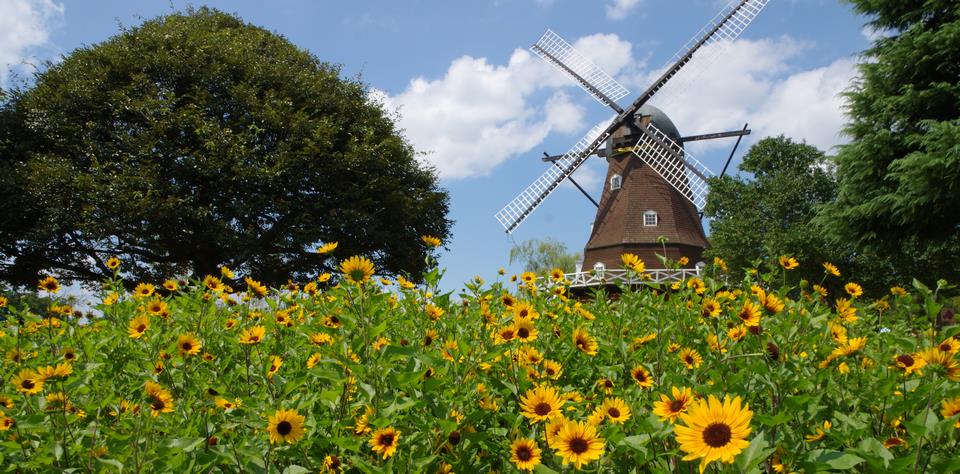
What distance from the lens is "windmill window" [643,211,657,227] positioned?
28641 millimetres

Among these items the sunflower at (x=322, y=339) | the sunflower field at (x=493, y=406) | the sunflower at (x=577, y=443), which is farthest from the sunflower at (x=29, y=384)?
the sunflower at (x=577, y=443)

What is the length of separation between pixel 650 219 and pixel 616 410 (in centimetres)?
2775

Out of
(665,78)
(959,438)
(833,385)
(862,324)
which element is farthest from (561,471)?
(665,78)

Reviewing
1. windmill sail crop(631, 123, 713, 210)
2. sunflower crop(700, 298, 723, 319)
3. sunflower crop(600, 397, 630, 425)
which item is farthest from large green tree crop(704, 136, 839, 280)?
sunflower crop(600, 397, 630, 425)

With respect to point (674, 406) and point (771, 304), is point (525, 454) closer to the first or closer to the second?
point (674, 406)

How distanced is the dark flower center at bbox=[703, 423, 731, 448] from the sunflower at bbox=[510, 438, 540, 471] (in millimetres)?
587

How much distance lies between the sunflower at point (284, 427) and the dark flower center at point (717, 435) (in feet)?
3.74

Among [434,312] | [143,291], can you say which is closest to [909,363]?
[434,312]

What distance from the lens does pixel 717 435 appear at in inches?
53.0

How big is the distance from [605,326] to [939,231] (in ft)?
43.8

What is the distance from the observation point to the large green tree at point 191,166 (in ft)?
54.0

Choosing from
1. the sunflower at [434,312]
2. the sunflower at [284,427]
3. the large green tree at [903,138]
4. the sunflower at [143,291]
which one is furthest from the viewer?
the large green tree at [903,138]

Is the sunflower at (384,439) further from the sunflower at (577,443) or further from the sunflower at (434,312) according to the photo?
the sunflower at (434,312)

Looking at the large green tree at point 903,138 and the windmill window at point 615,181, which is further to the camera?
the windmill window at point 615,181
